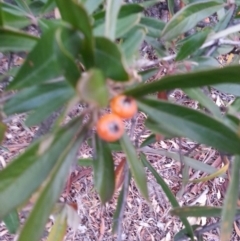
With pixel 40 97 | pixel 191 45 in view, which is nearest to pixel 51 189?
pixel 40 97

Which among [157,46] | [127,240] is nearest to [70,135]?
[157,46]

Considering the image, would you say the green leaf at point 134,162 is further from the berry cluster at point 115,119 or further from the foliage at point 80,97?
the berry cluster at point 115,119

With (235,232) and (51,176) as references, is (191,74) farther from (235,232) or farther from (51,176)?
(235,232)

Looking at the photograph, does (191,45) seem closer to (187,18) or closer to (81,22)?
(187,18)

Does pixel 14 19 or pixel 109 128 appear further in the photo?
pixel 14 19

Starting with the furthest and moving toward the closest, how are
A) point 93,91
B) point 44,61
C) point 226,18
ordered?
point 226,18, point 44,61, point 93,91

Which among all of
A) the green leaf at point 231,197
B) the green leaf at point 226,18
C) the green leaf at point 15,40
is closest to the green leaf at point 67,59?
the green leaf at point 15,40
